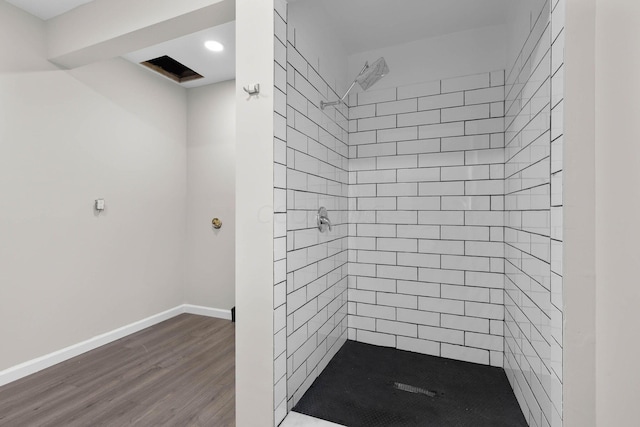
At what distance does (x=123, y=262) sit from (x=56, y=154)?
0.97 m

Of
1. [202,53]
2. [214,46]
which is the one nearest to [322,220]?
[214,46]

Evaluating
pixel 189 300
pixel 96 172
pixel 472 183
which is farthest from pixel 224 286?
pixel 472 183

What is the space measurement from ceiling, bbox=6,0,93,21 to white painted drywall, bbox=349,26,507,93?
1838 millimetres

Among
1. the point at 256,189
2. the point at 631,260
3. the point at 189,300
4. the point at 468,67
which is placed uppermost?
the point at 468,67

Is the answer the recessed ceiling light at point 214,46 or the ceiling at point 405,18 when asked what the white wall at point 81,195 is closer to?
the recessed ceiling light at point 214,46

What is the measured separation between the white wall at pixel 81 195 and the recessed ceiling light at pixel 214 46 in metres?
0.86

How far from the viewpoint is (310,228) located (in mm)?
1468

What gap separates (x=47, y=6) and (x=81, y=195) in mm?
1236

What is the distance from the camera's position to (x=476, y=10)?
158cm

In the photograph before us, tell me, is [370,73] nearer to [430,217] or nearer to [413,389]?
[430,217]

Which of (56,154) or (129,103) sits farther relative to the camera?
(129,103)

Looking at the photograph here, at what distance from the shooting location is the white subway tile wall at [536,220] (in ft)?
2.93

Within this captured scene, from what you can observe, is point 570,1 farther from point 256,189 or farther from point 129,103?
point 129,103

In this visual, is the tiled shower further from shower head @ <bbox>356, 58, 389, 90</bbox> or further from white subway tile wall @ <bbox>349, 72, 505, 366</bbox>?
shower head @ <bbox>356, 58, 389, 90</bbox>
